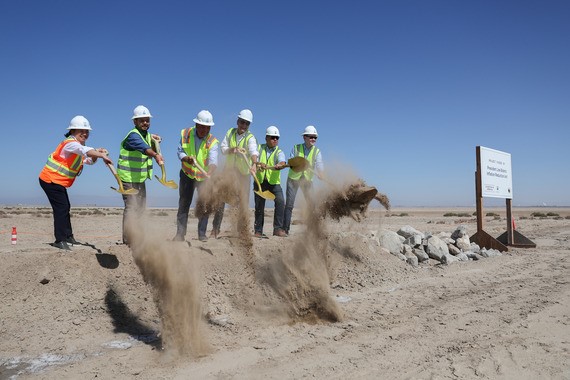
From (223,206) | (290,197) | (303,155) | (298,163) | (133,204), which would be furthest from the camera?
(303,155)

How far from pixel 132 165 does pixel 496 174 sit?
10.8 m

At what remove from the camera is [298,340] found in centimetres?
500

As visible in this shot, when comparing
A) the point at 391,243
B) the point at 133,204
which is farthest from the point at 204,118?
the point at 391,243

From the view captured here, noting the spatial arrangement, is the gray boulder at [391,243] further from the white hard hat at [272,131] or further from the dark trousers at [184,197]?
the dark trousers at [184,197]

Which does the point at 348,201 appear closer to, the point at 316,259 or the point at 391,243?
the point at 316,259

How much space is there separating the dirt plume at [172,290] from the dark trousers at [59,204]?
1389mm

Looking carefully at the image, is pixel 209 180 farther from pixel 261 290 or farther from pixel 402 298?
pixel 402 298

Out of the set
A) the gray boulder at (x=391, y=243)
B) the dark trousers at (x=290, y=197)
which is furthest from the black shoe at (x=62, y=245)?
the gray boulder at (x=391, y=243)

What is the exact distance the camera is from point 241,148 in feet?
24.8

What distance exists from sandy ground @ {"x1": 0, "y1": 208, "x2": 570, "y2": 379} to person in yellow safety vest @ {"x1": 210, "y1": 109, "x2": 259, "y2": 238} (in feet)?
3.77

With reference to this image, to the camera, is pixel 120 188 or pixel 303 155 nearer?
pixel 120 188

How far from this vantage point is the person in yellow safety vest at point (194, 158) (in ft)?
22.3

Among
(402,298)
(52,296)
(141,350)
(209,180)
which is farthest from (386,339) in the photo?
(52,296)

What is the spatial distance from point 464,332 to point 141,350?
360cm
